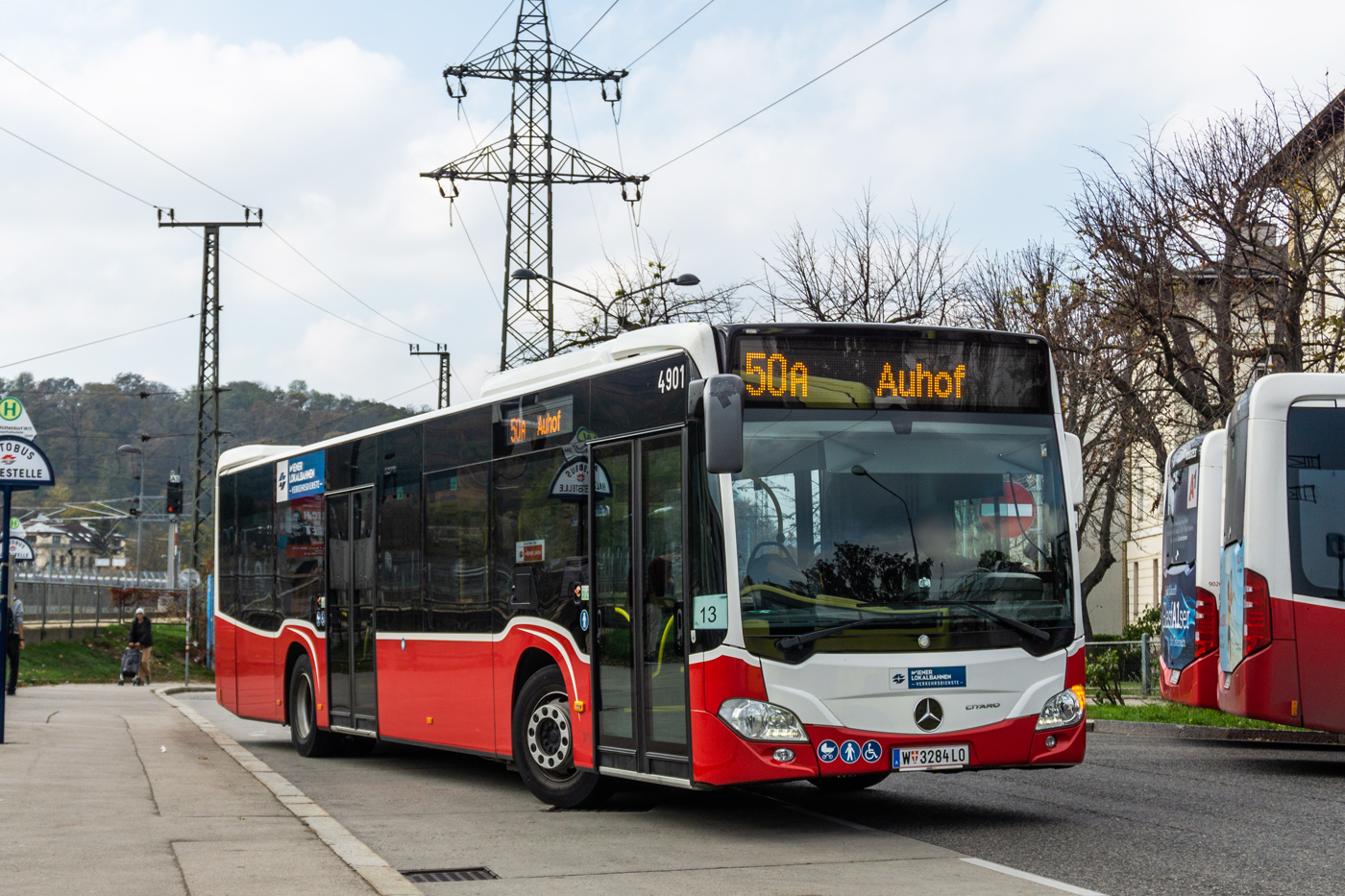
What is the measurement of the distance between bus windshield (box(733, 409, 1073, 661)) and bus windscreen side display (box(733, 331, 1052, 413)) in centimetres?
10

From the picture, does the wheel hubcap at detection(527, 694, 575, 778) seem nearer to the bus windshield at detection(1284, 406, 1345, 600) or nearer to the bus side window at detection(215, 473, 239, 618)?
the bus windshield at detection(1284, 406, 1345, 600)

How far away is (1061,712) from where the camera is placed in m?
9.26

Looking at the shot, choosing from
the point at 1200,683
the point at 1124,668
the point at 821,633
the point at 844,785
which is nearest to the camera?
the point at 821,633

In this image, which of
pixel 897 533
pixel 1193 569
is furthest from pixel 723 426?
pixel 1193 569

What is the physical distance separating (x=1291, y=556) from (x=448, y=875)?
24.3ft

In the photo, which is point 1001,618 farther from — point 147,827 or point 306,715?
point 306,715

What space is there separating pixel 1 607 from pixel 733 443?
408 inches

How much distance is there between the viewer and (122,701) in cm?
2712

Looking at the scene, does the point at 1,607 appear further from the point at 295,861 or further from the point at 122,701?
the point at 122,701

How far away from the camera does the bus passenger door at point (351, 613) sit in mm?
13961

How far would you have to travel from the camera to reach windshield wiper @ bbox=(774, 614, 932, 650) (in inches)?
342

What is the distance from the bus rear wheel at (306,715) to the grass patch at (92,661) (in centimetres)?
1861

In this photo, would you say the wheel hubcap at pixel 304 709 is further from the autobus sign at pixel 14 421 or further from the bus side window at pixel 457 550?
the autobus sign at pixel 14 421

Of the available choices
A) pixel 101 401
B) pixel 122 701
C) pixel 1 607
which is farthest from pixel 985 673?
pixel 101 401
